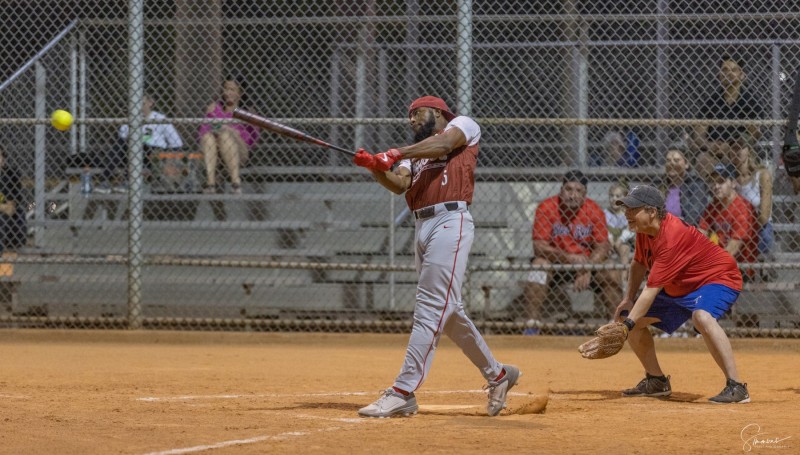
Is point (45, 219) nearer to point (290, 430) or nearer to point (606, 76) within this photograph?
point (606, 76)

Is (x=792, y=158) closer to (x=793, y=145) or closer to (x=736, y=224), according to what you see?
(x=793, y=145)

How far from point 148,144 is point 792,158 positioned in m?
7.33

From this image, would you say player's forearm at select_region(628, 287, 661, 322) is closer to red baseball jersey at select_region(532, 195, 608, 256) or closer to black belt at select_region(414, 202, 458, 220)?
black belt at select_region(414, 202, 458, 220)

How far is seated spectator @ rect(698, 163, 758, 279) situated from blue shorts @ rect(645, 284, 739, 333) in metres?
3.31

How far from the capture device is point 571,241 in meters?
10.2

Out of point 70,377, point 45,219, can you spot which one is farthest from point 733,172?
point 45,219

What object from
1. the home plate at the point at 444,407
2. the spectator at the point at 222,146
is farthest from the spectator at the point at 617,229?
the home plate at the point at 444,407

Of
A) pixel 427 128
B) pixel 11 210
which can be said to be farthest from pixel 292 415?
pixel 11 210

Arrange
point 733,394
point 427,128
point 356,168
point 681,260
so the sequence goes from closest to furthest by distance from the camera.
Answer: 1. point 427,128
2. point 733,394
3. point 681,260
4. point 356,168

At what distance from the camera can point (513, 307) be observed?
424 inches

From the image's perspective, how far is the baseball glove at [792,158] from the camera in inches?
284

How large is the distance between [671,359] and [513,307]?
6.43 ft

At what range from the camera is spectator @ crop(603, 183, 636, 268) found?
10492 millimetres

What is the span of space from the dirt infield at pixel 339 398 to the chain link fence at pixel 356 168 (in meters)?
0.46
